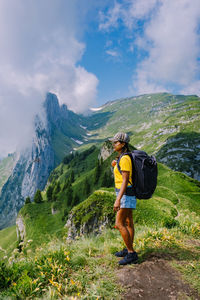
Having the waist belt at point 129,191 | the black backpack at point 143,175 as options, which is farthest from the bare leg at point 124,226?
the black backpack at point 143,175

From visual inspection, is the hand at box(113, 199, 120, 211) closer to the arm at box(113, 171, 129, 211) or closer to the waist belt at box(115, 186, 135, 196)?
the arm at box(113, 171, 129, 211)

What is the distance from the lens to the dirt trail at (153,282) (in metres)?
3.53

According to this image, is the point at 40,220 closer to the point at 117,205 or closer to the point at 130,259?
the point at 130,259

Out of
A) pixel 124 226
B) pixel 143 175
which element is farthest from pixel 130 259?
pixel 143 175

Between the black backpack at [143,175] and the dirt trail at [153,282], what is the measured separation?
74.7 inches

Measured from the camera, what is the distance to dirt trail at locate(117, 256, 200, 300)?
353cm

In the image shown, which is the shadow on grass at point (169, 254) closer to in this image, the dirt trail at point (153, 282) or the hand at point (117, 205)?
the dirt trail at point (153, 282)

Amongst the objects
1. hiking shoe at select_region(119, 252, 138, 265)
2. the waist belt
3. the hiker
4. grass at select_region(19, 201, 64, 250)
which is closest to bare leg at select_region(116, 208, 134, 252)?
the hiker

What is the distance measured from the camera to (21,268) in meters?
4.48

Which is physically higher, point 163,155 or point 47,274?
point 163,155

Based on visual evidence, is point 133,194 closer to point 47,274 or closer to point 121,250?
point 121,250

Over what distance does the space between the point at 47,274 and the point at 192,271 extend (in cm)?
386

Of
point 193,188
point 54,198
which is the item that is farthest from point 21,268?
point 54,198

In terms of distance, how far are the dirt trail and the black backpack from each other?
1.90 m
